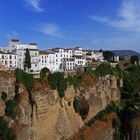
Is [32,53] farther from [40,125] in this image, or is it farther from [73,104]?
[40,125]

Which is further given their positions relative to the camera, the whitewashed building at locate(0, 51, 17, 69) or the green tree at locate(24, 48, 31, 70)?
the green tree at locate(24, 48, 31, 70)

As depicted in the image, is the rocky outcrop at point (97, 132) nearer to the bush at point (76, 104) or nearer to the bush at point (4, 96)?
the bush at point (76, 104)

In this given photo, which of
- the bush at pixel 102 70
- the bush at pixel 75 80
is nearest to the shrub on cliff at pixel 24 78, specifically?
the bush at pixel 75 80

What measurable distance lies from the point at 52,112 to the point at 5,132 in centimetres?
641

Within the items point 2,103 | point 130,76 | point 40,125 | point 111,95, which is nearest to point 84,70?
point 111,95

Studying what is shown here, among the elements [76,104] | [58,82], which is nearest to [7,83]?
[58,82]

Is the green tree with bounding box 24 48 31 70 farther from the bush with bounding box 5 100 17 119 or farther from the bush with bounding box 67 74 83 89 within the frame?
the bush with bounding box 5 100 17 119

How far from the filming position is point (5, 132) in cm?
2698

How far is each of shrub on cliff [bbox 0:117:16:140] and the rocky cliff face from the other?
701mm

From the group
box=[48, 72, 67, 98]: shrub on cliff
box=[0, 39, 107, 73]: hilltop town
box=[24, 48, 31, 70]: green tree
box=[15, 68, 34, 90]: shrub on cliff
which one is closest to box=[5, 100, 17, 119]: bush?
box=[15, 68, 34, 90]: shrub on cliff

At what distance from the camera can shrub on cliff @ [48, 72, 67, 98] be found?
33.8m

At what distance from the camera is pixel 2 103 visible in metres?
28.0

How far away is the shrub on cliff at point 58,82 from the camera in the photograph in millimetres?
33750

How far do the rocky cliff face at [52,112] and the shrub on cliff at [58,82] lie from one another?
0.56 m
